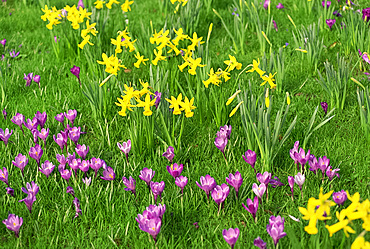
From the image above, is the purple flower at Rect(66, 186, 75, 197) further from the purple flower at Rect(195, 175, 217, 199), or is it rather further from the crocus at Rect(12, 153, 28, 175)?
the purple flower at Rect(195, 175, 217, 199)

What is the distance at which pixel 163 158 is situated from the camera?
2.89m

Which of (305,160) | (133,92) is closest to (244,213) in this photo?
(305,160)

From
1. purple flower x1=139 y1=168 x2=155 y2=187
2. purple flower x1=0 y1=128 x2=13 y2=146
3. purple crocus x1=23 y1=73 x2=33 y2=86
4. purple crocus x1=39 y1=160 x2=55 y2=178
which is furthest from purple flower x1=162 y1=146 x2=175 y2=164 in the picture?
purple crocus x1=23 y1=73 x2=33 y2=86

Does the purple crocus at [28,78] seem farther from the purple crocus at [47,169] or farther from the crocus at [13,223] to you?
the crocus at [13,223]

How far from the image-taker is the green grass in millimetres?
2256

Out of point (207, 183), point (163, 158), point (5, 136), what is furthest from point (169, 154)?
point (5, 136)

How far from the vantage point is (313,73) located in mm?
3744

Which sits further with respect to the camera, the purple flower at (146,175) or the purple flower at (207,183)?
the purple flower at (146,175)

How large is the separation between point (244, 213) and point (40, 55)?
3.18 metres

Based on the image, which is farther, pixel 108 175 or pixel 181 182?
pixel 108 175

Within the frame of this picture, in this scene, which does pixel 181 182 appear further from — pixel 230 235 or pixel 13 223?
pixel 13 223

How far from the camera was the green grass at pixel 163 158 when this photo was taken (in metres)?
2.26

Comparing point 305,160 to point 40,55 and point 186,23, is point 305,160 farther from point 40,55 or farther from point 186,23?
point 40,55

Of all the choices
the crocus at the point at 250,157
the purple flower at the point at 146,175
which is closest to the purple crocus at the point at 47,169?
the purple flower at the point at 146,175
